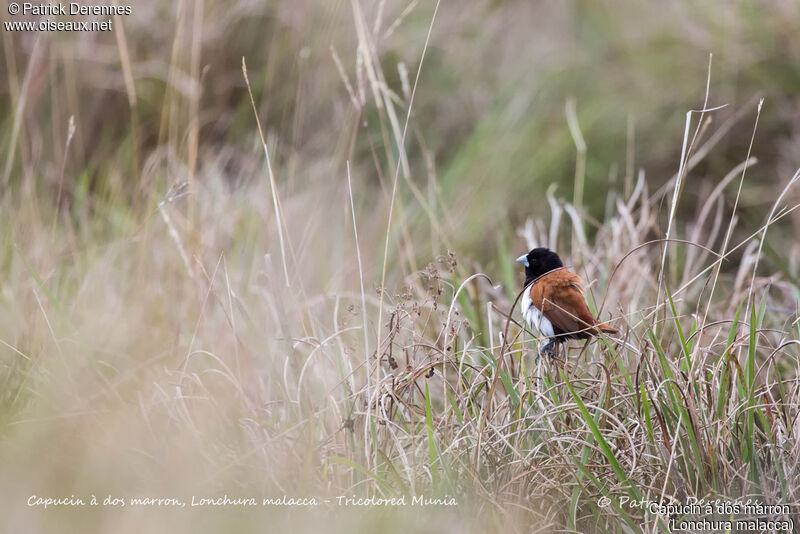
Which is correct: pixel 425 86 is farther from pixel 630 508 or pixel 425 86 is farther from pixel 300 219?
pixel 630 508

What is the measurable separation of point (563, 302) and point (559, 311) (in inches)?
1.7

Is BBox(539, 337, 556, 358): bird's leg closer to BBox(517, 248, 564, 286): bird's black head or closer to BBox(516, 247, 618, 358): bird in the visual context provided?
BBox(516, 247, 618, 358): bird

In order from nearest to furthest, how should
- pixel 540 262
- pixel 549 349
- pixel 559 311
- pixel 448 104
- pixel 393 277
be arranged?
1. pixel 559 311
2. pixel 549 349
3. pixel 540 262
4. pixel 393 277
5. pixel 448 104

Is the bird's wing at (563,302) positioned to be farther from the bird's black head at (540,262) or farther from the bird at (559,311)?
the bird's black head at (540,262)

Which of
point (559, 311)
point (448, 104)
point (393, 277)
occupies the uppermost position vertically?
point (448, 104)

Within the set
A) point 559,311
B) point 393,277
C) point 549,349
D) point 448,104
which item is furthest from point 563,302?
point 448,104

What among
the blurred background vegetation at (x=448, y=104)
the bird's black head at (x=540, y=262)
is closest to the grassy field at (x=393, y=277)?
the blurred background vegetation at (x=448, y=104)

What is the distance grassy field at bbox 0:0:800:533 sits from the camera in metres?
1.99

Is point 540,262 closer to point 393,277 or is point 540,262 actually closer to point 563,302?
point 563,302

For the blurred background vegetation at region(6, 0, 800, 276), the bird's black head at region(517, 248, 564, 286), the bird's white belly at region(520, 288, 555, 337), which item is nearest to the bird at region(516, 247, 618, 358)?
the bird's white belly at region(520, 288, 555, 337)

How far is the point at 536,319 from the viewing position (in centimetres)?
229

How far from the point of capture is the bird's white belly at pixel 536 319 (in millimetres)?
2240

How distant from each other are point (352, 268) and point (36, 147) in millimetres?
1557

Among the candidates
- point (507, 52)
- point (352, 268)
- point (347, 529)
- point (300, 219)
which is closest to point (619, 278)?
point (352, 268)
